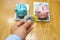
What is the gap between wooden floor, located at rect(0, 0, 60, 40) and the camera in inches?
35.2

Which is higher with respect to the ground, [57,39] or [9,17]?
[9,17]

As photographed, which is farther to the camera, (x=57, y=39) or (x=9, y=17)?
(x=9, y=17)

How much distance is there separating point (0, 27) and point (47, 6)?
0.40 metres

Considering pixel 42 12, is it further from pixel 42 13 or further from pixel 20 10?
pixel 20 10

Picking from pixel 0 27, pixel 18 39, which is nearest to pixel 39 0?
pixel 0 27

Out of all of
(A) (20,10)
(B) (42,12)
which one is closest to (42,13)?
(B) (42,12)

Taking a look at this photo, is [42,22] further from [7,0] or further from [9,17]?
[7,0]

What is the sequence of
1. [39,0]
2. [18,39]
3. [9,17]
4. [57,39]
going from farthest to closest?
[39,0]
[9,17]
[57,39]
[18,39]

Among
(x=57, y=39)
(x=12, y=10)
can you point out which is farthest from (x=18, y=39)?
(x=12, y=10)

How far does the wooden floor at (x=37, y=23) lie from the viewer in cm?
89

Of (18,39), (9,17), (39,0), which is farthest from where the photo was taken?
(39,0)

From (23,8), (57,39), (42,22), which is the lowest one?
(57,39)

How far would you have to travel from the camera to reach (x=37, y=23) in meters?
0.96

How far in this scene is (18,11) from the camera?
0.96 metres
